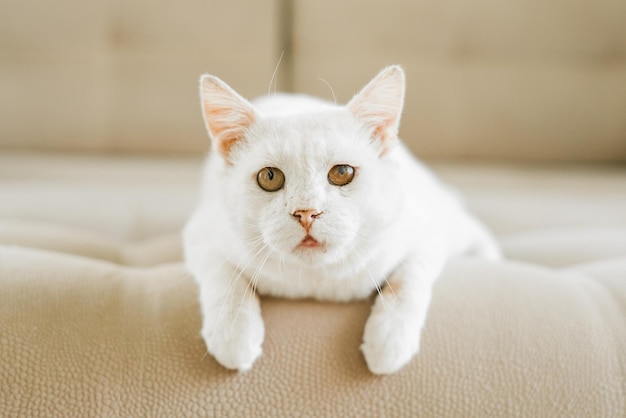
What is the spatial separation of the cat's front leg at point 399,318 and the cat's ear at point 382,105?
214 millimetres

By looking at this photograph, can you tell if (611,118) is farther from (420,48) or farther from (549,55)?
(420,48)

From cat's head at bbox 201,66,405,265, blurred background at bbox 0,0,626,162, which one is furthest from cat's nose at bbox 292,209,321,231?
blurred background at bbox 0,0,626,162

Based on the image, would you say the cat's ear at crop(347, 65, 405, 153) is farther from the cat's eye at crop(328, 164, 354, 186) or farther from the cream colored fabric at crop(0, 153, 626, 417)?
the cream colored fabric at crop(0, 153, 626, 417)

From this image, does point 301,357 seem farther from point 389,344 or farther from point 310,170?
point 310,170

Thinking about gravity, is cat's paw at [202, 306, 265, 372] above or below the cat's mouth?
below

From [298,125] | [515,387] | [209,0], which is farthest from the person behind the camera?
[209,0]

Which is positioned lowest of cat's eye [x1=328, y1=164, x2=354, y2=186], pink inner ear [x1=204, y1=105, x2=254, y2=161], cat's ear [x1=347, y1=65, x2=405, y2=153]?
cat's eye [x1=328, y1=164, x2=354, y2=186]

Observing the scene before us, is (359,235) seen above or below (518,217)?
above

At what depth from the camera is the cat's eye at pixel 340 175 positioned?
2.50ft

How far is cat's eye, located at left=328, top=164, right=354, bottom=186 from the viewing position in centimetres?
76

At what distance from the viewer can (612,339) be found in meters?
0.74

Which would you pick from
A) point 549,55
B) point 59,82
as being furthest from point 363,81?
point 59,82

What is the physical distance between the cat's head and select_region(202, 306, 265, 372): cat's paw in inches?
4.5

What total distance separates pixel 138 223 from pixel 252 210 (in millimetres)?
730
